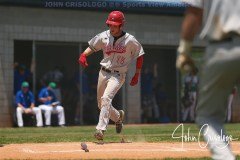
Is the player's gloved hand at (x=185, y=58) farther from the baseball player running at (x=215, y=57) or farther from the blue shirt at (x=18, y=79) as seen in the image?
the blue shirt at (x=18, y=79)

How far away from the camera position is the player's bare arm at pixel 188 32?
459cm

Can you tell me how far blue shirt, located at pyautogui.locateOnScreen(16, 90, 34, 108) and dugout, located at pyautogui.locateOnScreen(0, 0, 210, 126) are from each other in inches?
38.8

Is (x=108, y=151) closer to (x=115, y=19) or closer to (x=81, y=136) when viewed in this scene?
(x=115, y=19)

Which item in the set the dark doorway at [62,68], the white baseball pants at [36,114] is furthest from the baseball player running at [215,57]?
the dark doorway at [62,68]

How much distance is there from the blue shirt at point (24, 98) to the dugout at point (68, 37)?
3.23 feet

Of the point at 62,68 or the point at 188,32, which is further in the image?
the point at 62,68

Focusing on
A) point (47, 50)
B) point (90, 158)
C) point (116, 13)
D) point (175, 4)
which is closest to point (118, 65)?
point (116, 13)

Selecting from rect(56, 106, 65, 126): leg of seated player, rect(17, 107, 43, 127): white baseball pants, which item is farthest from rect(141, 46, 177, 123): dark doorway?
rect(17, 107, 43, 127): white baseball pants

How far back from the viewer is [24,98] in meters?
19.6

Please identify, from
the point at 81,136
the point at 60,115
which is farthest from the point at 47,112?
the point at 81,136

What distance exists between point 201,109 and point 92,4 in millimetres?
17179

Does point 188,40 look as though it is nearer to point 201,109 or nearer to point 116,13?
point 201,109

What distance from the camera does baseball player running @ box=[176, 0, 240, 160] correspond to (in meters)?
4.47

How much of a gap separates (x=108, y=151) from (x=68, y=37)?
1308 cm
